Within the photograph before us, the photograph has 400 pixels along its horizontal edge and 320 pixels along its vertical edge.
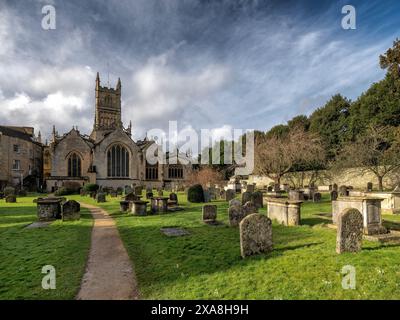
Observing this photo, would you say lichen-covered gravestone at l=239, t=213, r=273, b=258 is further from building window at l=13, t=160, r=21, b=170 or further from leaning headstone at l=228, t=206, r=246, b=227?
building window at l=13, t=160, r=21, b=170

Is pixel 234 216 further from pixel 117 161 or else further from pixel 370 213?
pixel 117 161

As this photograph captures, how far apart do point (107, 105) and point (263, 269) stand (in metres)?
64.7

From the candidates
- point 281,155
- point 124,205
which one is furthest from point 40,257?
point 281,155

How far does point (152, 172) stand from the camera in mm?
46938

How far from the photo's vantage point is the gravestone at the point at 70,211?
40.8 feet

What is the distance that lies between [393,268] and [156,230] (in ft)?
24.3

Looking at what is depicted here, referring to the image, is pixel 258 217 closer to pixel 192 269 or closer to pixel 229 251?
pixel 229 251

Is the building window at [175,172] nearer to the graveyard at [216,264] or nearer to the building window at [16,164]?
the building window at [16,164]

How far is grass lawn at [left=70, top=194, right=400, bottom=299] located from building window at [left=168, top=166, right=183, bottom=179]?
4040 cm

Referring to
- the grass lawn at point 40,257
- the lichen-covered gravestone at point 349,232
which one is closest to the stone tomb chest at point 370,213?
the lichen-covered gravestone at point 349,232

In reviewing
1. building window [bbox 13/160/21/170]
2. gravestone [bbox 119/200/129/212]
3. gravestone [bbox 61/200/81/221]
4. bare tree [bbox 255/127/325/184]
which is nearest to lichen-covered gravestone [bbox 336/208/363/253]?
gravestone [bbox 61/200/81/221]

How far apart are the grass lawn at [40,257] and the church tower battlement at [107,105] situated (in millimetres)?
54109
